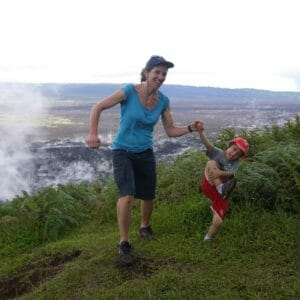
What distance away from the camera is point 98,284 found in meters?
5.48

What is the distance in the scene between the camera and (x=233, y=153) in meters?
6.03

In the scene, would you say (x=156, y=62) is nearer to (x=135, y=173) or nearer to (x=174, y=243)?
(x=135, y=173)

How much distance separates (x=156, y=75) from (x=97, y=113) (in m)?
0.85

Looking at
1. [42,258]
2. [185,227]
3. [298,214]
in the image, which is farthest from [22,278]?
[298,214]

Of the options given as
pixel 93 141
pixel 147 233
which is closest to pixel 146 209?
pixel 147 233

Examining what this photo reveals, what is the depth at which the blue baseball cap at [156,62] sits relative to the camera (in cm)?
562

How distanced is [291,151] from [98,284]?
3.92 metres

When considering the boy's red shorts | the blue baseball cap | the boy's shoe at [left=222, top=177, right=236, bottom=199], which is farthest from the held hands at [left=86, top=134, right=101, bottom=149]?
the boy's shoe at [left=222, top=177, right=236, bottom=199]

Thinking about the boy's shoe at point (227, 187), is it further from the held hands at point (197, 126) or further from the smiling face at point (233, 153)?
the held hands at point (197, 126)

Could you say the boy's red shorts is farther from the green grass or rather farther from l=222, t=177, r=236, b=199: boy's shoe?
the green grass

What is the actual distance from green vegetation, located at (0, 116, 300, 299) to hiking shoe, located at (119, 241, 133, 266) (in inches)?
3.6

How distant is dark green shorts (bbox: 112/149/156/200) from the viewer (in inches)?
227

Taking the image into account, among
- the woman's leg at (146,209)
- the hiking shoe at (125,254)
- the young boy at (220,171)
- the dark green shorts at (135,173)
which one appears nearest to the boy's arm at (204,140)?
the young boy at (220,171)

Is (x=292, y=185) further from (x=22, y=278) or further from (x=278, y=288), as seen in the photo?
(x=22, y=278)
